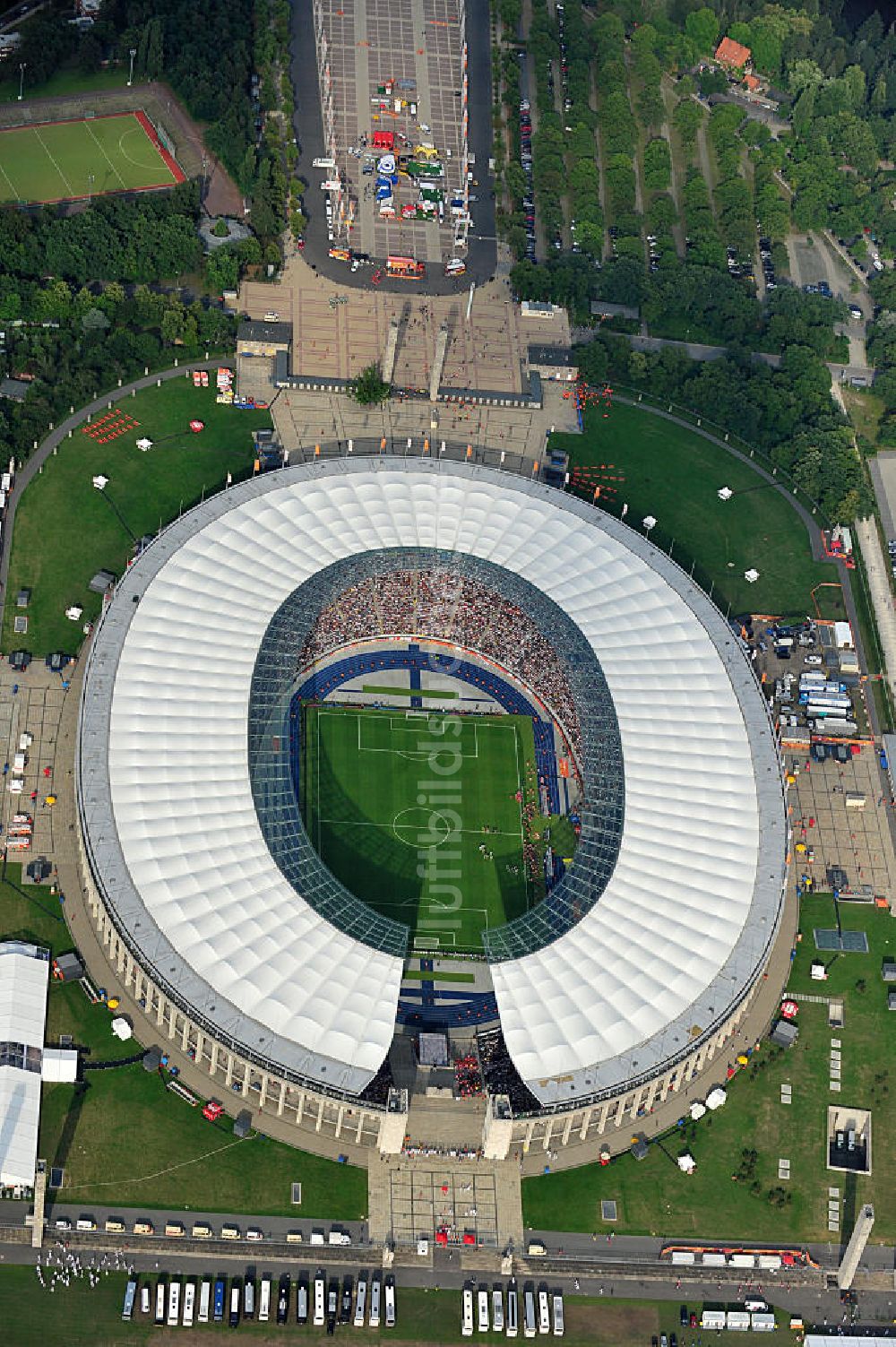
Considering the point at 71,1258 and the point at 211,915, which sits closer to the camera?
the point at 71,1258

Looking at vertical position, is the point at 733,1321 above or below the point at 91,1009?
below

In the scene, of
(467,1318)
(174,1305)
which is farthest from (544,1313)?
(174,1305)

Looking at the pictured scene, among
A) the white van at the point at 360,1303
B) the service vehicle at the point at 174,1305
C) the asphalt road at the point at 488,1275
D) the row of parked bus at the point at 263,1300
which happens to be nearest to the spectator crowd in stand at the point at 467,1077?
the asphalt road at the point at 488,1275

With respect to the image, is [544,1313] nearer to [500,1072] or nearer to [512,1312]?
[512,1312]

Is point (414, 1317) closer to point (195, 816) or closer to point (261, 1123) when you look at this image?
point (261, 1123)

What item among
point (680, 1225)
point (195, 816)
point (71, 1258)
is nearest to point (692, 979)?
point (680, 1225)

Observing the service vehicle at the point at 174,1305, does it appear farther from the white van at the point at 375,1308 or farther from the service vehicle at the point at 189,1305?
the white van at the point at 375,1308
